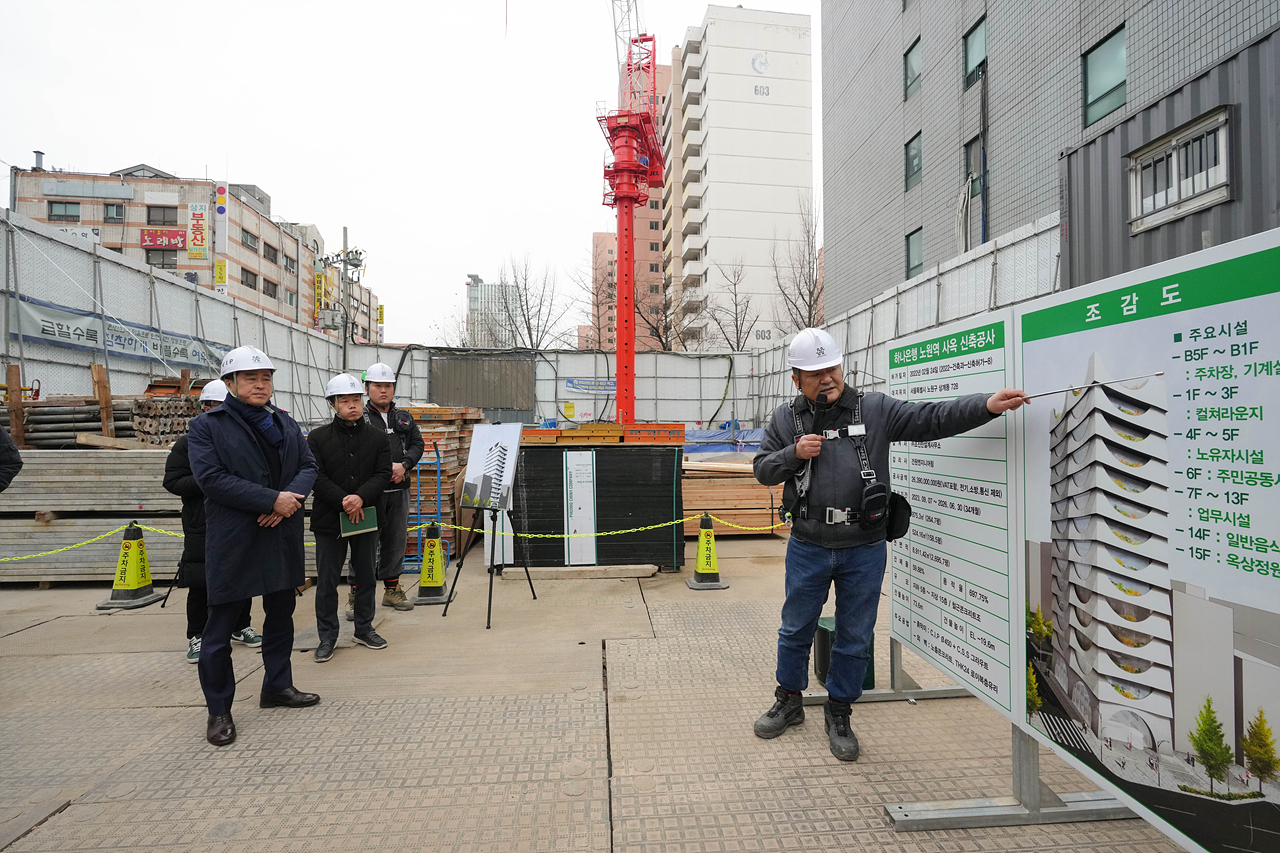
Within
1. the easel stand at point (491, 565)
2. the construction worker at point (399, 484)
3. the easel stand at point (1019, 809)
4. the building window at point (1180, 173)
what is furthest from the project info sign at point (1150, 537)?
the building window at point (1180, 173)

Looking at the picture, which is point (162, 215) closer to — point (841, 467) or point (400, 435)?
point (400, 435)

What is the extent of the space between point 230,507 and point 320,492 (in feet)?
4.08

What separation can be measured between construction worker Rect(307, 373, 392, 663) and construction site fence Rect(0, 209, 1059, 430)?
8.50 m

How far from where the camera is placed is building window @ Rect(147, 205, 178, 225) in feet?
175

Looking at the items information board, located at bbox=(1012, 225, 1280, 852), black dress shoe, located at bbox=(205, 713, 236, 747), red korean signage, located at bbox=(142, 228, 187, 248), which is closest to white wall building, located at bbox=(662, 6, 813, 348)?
red korean signage, located at bbox=(142, 228, 187, 248)

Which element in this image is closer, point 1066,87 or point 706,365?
point 1066,87

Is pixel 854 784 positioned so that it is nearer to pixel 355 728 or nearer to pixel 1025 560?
pixel 1025 560

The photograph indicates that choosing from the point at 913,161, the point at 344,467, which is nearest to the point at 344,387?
the point at 344,467

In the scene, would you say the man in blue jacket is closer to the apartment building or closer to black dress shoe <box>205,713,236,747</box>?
black dress shoe <box>205,713,236,747</box>

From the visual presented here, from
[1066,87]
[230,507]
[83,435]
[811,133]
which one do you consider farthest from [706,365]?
[811,133]

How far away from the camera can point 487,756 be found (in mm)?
3504

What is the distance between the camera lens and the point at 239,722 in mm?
3996

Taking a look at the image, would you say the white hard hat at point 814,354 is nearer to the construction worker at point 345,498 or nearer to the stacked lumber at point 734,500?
the construction worker at point 345,498

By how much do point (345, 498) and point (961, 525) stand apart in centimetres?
435
